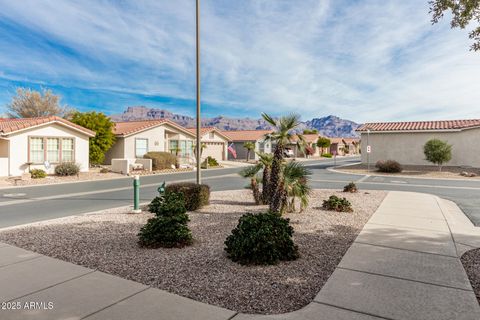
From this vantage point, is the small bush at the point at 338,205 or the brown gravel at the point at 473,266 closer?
the brown gravel at the point at 473,266

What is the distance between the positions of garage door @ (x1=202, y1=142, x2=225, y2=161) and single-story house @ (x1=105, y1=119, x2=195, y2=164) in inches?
195

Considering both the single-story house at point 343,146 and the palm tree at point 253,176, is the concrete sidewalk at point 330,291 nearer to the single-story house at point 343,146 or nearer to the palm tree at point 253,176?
the palm tree at point 253,176

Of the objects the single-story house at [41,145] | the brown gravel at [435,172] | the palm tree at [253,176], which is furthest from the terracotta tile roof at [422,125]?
the single-story house at [41,145]

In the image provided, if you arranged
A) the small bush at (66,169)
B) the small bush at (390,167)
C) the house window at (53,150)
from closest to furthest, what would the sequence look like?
1. the small bush at (66,169)
2. the house window at (53,150)
3. the small bush at (390,167)

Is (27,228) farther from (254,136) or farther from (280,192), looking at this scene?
(254,136)

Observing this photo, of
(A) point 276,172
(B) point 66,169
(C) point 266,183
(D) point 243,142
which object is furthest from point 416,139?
(B) point 66,169

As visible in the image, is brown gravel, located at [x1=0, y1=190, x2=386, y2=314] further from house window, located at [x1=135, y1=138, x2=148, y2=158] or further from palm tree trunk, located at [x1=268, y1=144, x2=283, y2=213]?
house window, located at [x1=135, y1=138, x2=148, y2=158]

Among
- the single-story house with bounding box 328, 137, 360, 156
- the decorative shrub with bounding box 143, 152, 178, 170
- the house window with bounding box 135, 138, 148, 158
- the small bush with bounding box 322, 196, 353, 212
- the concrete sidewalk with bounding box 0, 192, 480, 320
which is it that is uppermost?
the single-story house with bounding box 328, 137, 360, 156

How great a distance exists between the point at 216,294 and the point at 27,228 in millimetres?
6196

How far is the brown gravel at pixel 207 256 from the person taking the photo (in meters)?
4.31

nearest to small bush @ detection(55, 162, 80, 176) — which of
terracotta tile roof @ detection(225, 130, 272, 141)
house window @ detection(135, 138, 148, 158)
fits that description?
house window @ detection(135, 138, 148, 158)

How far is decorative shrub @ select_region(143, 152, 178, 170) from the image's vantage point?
96.8 feet

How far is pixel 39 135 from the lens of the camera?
74.7 ft

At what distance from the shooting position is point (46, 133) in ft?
76.2
